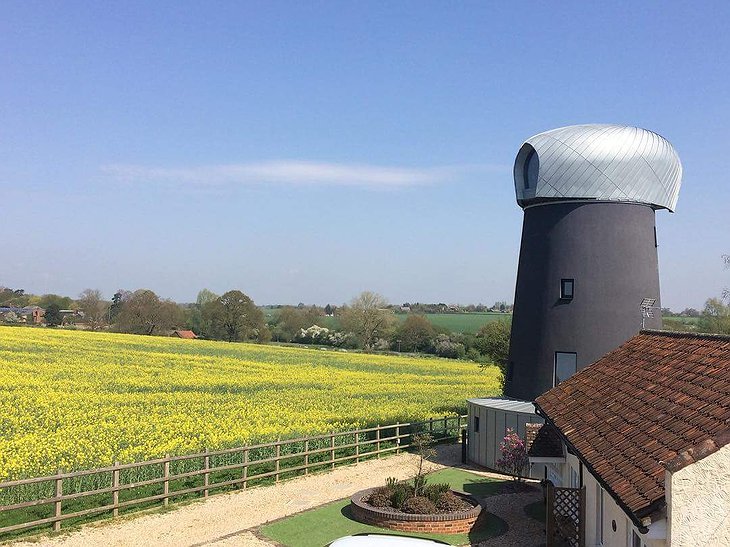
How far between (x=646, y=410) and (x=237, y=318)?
79495 millimetres

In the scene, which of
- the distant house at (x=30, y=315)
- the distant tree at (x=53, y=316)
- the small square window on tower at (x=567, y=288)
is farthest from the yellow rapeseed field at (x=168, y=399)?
the distant house at (x=30, y=315)

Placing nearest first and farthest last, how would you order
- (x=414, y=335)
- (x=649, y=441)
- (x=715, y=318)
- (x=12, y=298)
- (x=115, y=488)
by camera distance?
1. (x=649, y=441)
2. (x=115, y=488)
3. (x=715, y=318)
4. (x=414, y=335)
5. (x=12, y=298)

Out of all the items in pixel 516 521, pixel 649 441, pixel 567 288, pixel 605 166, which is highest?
pixel 605 166

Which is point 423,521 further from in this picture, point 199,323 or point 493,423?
point 199,323

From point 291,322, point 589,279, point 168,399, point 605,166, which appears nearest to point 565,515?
point 589,279

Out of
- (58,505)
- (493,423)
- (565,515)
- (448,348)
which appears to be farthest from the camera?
(448,348)

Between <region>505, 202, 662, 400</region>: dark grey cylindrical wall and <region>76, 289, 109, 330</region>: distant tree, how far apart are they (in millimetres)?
84039

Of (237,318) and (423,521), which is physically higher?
(237,318)

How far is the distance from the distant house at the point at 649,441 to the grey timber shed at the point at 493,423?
4.12 meters

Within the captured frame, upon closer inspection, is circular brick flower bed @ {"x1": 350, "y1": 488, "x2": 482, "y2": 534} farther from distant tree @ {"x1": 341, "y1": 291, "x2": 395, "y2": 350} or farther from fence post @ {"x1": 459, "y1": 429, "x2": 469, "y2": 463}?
distant tree @ {"x1": 341, "y1": 291, "x2": 395, "y2": 350}

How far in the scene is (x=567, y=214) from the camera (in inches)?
818

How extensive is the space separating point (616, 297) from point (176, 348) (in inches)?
1596

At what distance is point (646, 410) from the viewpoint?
404 inches

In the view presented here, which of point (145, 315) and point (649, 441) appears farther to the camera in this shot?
point (145, 315)
